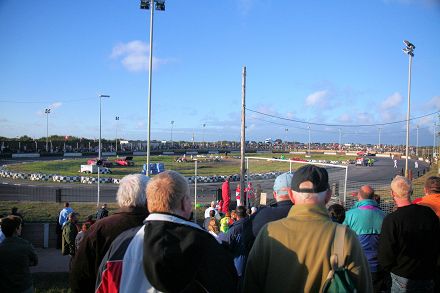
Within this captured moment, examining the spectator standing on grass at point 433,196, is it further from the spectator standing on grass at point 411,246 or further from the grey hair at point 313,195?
the grey hair at point 313,195

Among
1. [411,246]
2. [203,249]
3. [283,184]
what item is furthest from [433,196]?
[203,249]

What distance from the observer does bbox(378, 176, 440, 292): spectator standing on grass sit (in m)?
3.78

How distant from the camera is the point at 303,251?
7.76ft

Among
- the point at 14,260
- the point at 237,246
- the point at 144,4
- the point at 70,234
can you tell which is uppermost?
the point at 144,4

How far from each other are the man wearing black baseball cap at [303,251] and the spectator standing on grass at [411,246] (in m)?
1.64

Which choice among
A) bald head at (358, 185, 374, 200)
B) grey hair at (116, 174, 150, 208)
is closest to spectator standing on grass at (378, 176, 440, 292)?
bald head at (358, 185, 374, 200)

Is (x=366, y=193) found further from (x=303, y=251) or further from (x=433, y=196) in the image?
(x=303, y=251)

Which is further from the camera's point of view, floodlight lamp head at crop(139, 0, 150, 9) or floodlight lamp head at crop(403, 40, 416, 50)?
floodlight lamp head at crop(403, 40, 416, 50)

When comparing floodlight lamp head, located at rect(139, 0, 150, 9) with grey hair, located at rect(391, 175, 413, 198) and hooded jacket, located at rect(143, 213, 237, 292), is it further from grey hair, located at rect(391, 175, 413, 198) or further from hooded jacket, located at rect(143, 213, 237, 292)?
hooded jacket, located at rect(143, 213, 237, 292)

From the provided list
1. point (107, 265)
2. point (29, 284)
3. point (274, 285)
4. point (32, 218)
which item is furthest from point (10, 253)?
point (32, 218)

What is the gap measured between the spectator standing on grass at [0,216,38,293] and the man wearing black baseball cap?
9.63ft

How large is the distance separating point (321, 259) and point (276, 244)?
28 cm

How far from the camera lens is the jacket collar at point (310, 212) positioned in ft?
8.02

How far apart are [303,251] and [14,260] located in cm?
335
